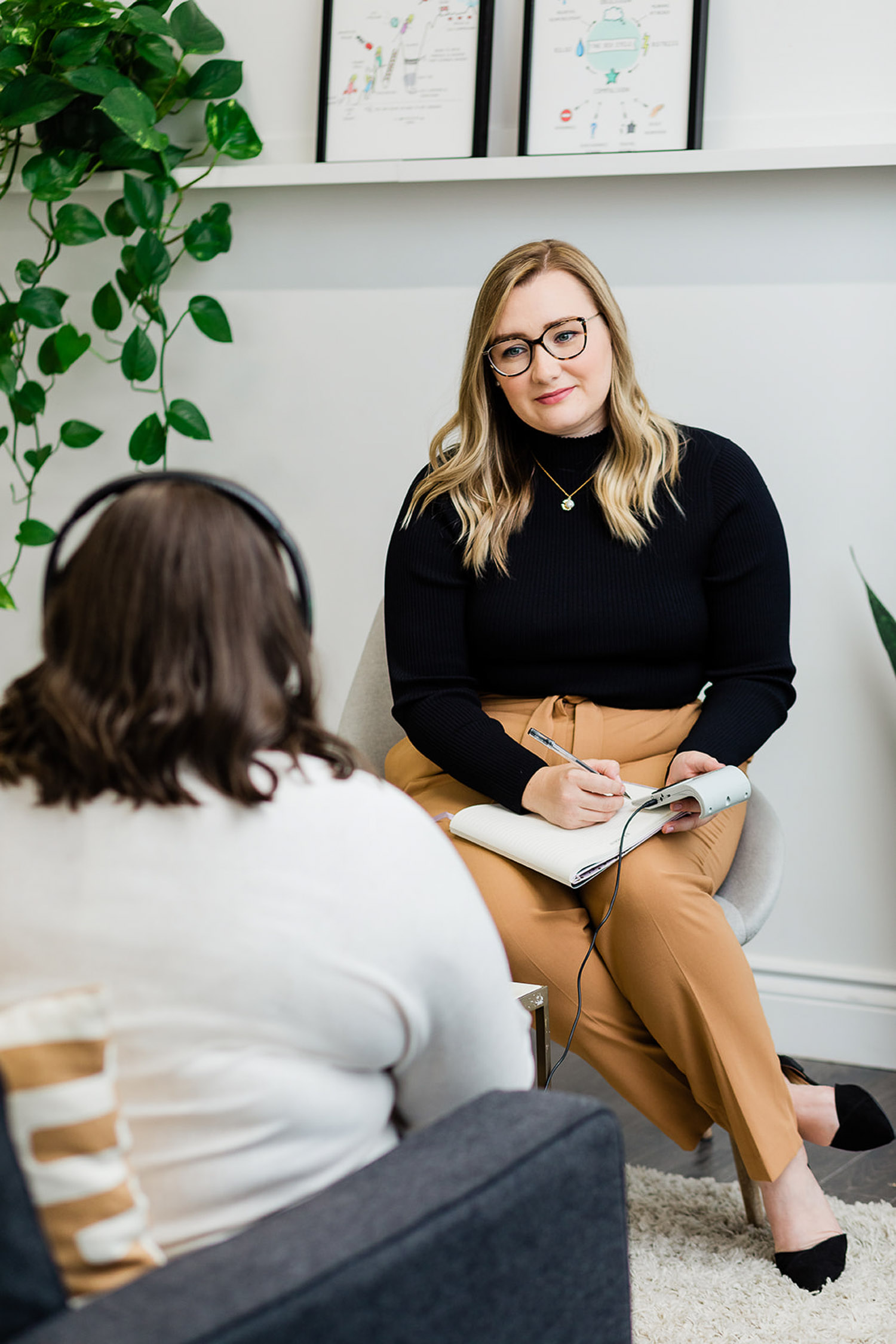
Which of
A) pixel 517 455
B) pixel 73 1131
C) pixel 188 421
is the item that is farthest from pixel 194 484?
pixel 188 421

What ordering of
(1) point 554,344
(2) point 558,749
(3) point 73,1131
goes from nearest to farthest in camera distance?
(3) point 73,1131
(2) point 558,749
(1) point 554,344

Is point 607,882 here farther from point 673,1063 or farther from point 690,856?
point 673,1063

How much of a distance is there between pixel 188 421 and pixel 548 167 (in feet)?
2.67

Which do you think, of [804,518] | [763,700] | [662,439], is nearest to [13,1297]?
[763,700]

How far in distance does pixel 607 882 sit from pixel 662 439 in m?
0.68

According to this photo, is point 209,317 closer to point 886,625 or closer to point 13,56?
point 13,56

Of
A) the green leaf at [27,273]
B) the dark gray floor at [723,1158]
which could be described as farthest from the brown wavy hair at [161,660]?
the green leaf at [27,273]

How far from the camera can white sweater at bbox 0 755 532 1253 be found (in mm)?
723

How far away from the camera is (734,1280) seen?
4.95ft

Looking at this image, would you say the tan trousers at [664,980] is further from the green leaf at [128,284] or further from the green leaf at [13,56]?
the green leaf at [13,56]

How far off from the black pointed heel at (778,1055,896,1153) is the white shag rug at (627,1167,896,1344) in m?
0.13

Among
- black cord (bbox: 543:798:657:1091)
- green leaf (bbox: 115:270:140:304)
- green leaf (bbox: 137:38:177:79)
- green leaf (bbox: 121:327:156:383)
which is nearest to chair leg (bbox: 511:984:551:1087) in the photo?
black cord (bbox: 543:798:657:1091)

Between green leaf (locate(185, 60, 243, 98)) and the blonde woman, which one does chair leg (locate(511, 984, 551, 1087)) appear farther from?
green leaf (locate(185, 60, 243, 98))

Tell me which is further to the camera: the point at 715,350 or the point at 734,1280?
the point at 715,350
